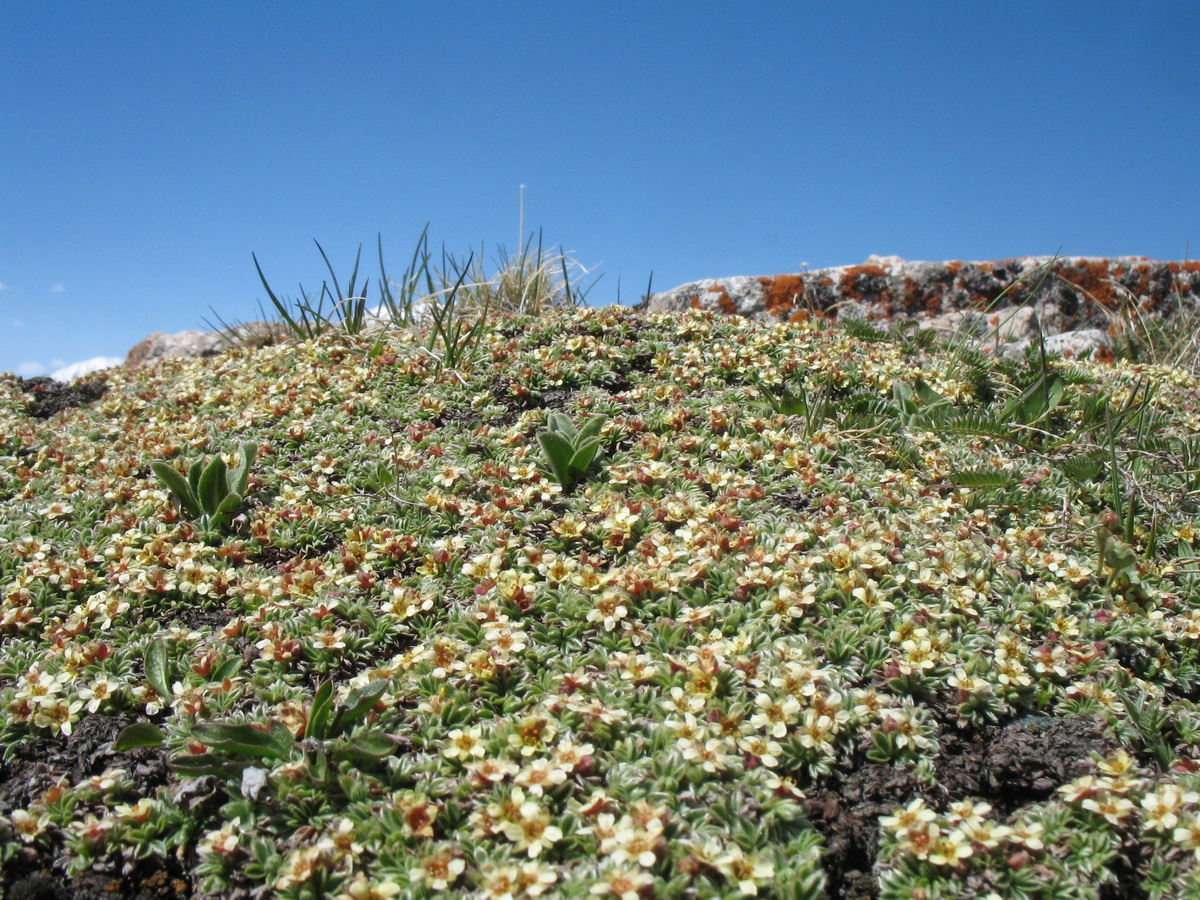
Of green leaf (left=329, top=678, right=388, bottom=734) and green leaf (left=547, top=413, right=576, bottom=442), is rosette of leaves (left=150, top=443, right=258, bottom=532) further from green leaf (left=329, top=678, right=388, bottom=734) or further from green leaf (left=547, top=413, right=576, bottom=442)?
green leaf (left=329, top=678, right=388, bottom=734)

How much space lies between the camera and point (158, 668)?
9.62 ft

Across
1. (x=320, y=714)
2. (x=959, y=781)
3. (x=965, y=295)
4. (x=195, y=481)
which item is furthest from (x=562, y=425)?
(x=965, y=295)

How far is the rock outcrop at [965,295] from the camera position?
8.62 m

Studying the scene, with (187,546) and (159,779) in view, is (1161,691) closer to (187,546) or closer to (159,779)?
(159,779)

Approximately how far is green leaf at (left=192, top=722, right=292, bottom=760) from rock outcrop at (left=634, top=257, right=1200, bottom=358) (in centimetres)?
Answer: 624

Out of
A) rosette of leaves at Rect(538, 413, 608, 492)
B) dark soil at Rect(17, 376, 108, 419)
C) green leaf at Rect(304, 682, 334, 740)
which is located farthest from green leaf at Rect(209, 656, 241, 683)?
dark soil at Rect(17, 376, 108, 419)

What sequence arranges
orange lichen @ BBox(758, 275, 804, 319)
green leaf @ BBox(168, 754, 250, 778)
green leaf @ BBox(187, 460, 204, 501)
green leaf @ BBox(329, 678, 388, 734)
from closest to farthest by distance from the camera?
green leaf @ BBox(168, 754, 250, 778), green leaf @ BBox(329, 678, 388, 734), green leaf @ BBox(187, 460, 204, 501), orange lichen @ BBox(758, 275, 804, 319)

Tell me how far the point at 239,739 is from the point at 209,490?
6.66ft

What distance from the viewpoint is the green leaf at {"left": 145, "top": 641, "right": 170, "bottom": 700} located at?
9.51 ft

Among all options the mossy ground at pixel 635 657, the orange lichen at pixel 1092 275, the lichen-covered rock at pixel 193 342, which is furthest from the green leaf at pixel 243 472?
the orange lichen at pixel 1092 275

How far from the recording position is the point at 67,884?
2379 mm

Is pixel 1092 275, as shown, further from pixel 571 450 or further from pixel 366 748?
pixel 366 748

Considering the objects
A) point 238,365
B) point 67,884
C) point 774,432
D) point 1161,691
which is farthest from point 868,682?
point 238,365

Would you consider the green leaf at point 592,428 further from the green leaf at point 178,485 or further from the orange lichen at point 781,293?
the orange lichen at point 781,293
